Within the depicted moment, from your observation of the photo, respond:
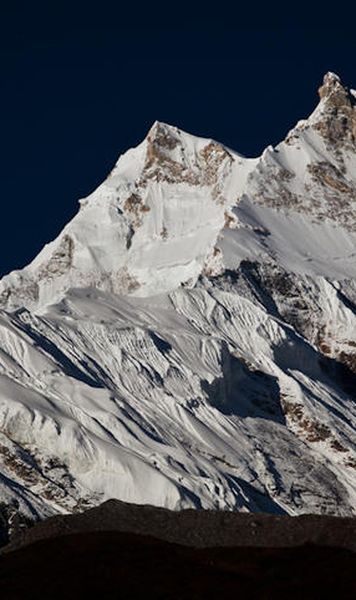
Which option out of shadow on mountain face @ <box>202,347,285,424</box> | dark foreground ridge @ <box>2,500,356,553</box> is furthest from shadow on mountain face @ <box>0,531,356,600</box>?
shadow on mountain face @ <box>202,347,285,424</box>

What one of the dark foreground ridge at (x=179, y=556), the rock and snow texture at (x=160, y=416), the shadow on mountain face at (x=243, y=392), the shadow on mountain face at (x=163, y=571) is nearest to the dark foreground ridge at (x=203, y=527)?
the dark foreground ridge at (x=179, y=556)

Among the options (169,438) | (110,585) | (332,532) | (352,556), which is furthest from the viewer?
(169,438)

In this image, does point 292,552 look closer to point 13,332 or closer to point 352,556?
point 352,556

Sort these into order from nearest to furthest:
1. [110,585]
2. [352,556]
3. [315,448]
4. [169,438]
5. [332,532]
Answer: [110,585]
[352,556]
[332,532]
[169,438]
[315,448]

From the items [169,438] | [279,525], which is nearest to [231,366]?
[169,438]

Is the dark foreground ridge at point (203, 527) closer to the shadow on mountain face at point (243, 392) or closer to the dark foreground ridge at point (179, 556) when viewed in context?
the dark foreground ridge at point (179, 556)

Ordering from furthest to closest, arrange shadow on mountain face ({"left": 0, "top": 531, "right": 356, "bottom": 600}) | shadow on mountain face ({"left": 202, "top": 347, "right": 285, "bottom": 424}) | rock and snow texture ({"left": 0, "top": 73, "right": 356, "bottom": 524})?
shadow on mountain face ({"left": 202, "top": 347, "right": 285, "bottom": 424})
rock and snow texture ({"left": 0, "top": 73, "right": 356, "bottom": 524})
shadow on mountain face ({"left": 0, "top": 531, "right": 356, "bottom": 600})

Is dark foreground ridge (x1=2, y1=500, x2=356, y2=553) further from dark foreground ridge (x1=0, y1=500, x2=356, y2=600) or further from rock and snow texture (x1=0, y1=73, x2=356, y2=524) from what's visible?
rock and snow texture (x1=0, y1=73, x2=356, y2=524)
